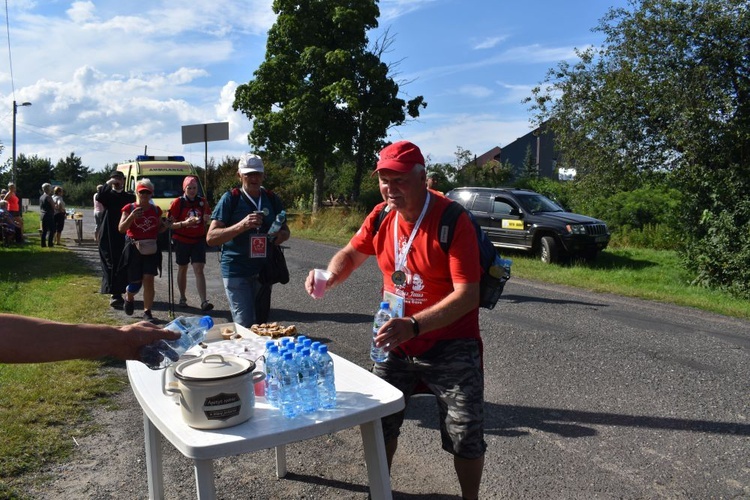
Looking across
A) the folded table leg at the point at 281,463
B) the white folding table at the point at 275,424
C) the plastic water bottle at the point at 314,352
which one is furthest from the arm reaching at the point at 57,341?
the folded table leg at the point at 281,463

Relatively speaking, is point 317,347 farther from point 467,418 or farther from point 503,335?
point 503,335

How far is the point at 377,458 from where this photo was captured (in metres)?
2.66

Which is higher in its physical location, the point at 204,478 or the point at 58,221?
the point at 58,221

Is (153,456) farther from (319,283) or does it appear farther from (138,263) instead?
(138,263)

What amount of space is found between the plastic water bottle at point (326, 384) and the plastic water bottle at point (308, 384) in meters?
0.03

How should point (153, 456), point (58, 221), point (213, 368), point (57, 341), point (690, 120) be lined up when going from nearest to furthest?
point (57, 341), point (213, 368), point (153, 456), point (690, 120), point (58, 221)

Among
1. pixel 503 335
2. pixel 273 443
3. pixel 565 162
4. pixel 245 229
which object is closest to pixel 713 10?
pixel 565 162

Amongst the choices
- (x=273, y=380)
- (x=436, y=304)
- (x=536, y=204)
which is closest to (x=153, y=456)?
(x=273, y=380)

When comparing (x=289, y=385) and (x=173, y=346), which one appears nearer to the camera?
(x=173, y=346)

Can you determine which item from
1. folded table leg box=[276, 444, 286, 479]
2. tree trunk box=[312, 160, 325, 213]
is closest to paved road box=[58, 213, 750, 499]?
folded table leg box=[276, 444, 286, 479]

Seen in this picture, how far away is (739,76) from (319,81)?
20.2 meters

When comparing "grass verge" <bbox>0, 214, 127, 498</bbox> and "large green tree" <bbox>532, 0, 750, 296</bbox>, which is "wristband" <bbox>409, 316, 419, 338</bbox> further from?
"large green tree" <bbox>532, 0, 750, 296</bbox>

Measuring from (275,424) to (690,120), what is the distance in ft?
43.2

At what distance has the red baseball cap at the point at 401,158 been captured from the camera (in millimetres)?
2918
